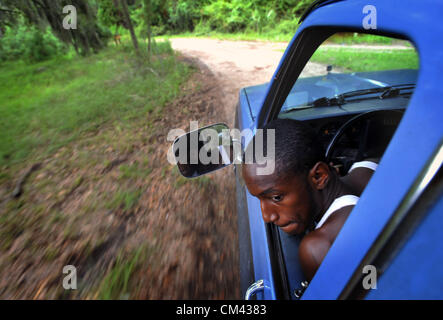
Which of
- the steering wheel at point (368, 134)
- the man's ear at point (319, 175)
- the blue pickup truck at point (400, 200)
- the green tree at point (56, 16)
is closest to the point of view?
the blue pickup truck at point (400, 200)

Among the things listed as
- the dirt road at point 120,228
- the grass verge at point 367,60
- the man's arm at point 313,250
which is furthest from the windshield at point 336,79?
the man's arm at point 313,250

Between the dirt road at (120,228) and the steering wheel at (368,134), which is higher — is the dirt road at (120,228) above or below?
below

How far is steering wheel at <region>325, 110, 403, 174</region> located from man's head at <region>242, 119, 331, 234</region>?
0.51 metres

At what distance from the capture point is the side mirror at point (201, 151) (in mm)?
1612

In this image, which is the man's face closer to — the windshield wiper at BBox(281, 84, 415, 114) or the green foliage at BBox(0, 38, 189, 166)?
the windshield wiper at BBox(281, 84, 415, 114)

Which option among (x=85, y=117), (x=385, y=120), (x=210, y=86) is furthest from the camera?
(x=210, y=86)

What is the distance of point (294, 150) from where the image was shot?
3.00 feet

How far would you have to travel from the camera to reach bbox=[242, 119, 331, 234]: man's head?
913mm

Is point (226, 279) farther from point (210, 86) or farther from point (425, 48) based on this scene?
point (210, 86)

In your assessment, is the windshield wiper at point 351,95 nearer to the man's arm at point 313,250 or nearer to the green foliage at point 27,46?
the man's arm at point 313,250

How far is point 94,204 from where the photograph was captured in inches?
118

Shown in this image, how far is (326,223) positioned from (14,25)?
11770 millimetres

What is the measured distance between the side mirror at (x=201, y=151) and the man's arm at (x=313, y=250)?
802 millimetres

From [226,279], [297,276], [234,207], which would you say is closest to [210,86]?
[234,207]
